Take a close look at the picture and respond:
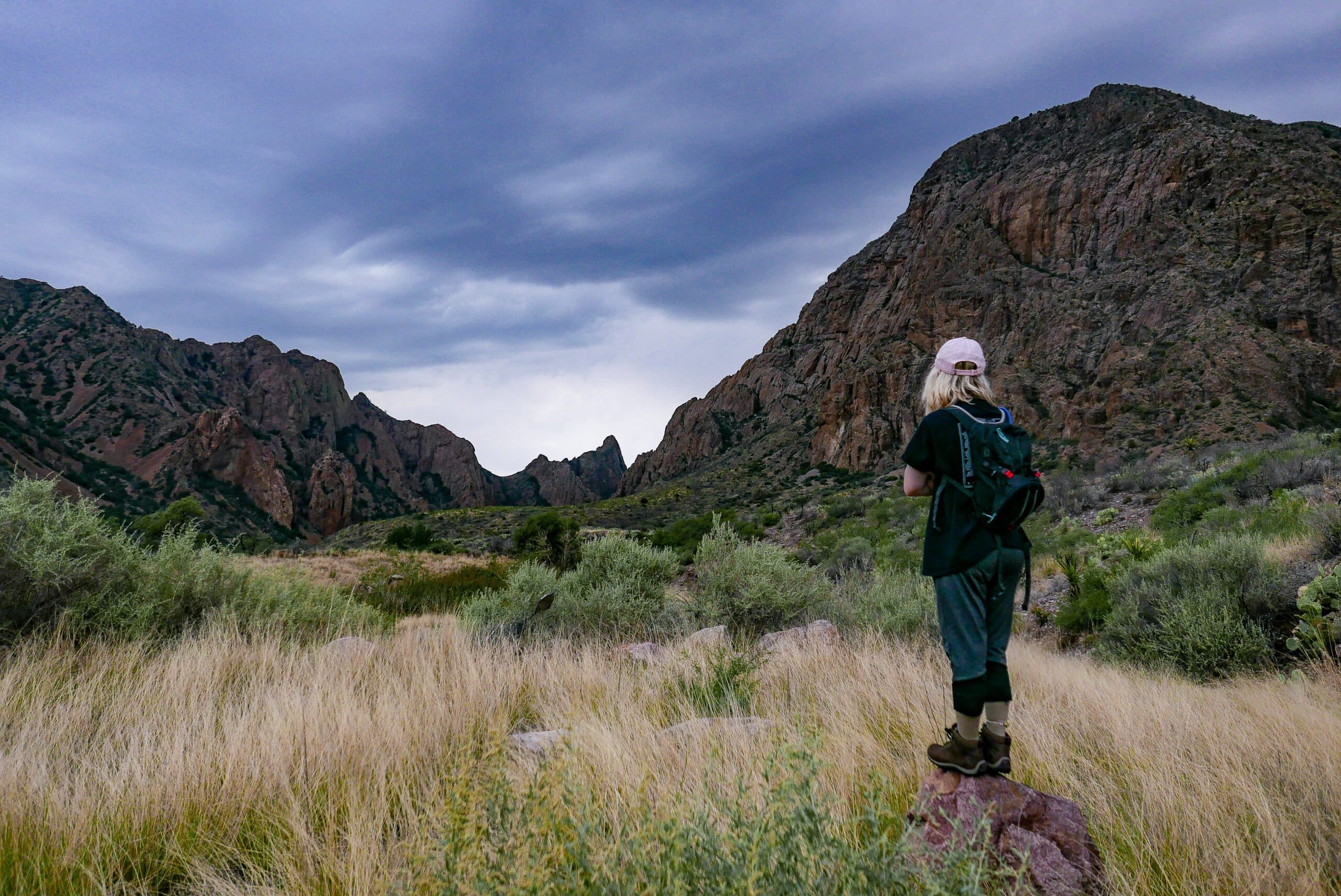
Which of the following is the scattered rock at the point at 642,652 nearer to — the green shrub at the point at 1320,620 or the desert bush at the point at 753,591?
the desert bush at the point at 753,591

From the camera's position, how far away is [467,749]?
77.1 inches

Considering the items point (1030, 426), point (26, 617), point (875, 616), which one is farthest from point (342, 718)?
point (1030, 426)

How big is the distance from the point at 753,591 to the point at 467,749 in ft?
17.7

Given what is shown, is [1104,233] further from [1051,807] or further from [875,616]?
[1051,807]

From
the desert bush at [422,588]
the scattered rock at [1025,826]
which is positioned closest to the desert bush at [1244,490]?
the scattered rock at [1025,826]

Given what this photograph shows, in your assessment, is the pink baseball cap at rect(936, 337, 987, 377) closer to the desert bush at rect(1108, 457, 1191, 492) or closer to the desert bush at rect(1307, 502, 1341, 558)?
the desert bush at rect(1307, 502, 1341, 558)

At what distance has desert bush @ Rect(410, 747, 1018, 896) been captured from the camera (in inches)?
54.1

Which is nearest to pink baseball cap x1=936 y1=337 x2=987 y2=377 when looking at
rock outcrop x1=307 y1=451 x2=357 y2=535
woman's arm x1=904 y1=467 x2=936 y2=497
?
woman's arm x1=904 y1=467 x2=936 y2=497

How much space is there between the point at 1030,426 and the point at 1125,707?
3969 cm

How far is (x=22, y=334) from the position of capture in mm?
73250

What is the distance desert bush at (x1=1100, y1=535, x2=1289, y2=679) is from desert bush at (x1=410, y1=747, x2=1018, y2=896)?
5473 mm

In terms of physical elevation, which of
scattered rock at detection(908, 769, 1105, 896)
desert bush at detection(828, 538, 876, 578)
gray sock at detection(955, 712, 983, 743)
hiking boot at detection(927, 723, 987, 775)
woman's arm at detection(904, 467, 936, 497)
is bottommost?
desert bush at detection(828, 538, 876, 578)

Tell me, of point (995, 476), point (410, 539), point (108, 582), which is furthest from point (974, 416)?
point (410, 539)

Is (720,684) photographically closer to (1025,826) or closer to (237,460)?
(1025,826)
